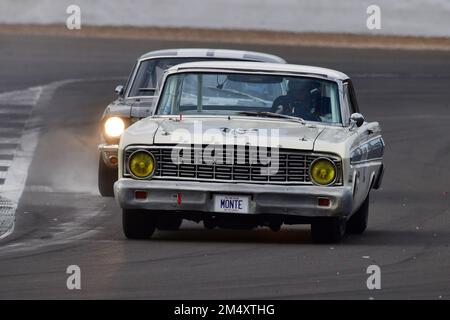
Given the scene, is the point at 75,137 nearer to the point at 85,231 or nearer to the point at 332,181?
the point at 85,231

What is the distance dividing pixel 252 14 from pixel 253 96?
3076cm

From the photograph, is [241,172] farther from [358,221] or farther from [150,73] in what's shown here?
[150,73]

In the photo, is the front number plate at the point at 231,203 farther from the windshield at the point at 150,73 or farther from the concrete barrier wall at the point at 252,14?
the concrete barrier wall at the point at 252,14

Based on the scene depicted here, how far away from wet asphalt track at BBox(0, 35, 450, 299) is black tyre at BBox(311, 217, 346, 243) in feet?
0.55

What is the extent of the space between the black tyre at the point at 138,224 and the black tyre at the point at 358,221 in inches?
82.4

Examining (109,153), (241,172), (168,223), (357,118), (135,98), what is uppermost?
(135,98)

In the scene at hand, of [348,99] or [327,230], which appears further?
[348,99]

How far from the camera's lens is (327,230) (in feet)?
43.7

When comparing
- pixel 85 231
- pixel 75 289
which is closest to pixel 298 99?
pixel 85 231

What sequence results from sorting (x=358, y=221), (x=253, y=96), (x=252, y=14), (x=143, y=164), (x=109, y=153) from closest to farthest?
(x=143, y=164) → (x=253, y=96) → (x=358, y=221) → (x=109, y=153) → (x=252, y=14)

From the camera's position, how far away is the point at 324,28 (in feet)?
147

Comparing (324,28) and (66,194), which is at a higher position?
(324,28)

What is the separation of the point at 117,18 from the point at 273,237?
32.8m

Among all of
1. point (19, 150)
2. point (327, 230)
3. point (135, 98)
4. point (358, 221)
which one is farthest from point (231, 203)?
point (19, 150)
